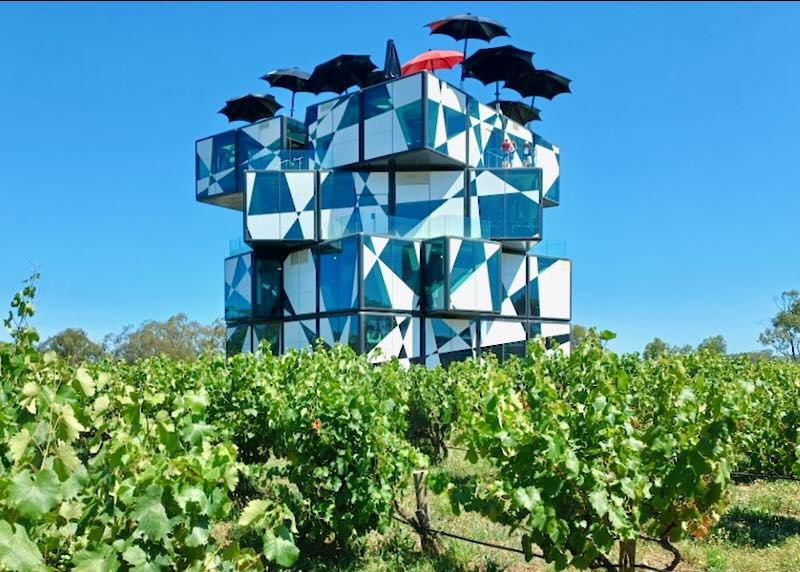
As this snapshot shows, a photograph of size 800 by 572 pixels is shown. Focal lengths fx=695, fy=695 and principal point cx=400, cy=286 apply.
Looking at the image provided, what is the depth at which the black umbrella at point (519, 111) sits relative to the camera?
35.1m

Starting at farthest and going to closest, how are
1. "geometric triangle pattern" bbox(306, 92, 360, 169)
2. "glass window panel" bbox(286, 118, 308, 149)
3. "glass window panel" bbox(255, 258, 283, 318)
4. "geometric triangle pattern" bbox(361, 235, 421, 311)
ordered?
"glass window panel" bbox(286, 118, 308, 149) < "glass window panel" bbox(255, 258, 283, 318) < "geometric triangle pattern" bbox(306, 92, 360, 169) < "geometric triangle pattern" bbox(361, 235, 421, 311)

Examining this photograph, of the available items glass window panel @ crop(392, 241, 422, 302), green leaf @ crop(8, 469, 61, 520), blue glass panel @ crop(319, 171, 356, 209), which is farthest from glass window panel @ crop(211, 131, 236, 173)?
green leaf @ crop(8, 469, 61, 520)

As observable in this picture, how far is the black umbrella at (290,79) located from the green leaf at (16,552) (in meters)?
33.6

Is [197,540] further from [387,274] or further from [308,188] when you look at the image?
[308,188]

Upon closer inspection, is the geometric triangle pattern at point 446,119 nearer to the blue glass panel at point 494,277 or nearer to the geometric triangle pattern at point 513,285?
the blue glass panel at point 494,277

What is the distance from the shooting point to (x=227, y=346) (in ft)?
99.0

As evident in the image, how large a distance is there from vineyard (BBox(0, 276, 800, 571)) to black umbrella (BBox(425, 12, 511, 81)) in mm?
24280

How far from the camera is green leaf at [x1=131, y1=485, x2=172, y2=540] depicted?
2748mm

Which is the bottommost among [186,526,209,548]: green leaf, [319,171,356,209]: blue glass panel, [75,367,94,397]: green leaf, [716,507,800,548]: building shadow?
[716,507,800,548]: building shadow

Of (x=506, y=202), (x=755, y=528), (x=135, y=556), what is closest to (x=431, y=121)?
(x=506, y=202)

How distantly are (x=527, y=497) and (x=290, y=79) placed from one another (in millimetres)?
33311

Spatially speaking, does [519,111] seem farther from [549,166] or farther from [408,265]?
[408,265]

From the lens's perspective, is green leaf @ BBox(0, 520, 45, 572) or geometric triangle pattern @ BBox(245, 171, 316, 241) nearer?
green leaf @ BBox(0, 520, 45, 572)

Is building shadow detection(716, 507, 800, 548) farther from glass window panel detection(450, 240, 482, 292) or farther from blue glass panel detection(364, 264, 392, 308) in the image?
glass window panel detection(450, 240, 482, 292)
